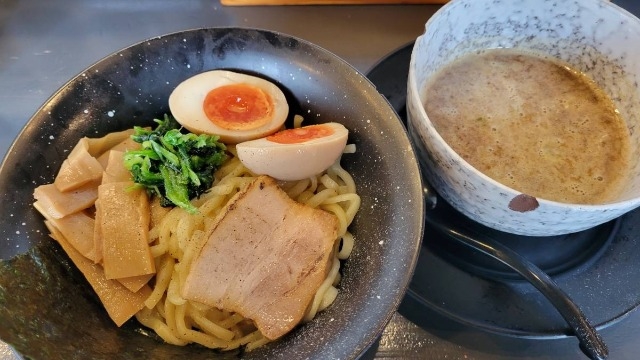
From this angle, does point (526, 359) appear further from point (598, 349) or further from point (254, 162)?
point (254, 162)

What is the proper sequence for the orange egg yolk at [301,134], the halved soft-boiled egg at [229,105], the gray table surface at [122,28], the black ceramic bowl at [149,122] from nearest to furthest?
the black ceramic bowl at [149,122]
the orange egg yolk at [301,134]
the halved soft-boiled egg at [229,105]
the gray table surface at [122,28]

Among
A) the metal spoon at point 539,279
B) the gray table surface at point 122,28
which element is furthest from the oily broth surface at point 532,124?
the gray table surface at point 122,28

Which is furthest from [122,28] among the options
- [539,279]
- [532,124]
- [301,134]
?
[539,279]

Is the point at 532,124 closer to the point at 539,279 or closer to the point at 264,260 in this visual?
the point at 539,279

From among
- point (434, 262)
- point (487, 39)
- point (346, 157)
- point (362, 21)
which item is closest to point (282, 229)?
point (346, 157)

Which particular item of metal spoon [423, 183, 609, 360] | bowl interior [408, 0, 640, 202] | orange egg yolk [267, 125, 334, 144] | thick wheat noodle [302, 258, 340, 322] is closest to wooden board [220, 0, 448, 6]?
bowl interior [408, 0, 640, 202]

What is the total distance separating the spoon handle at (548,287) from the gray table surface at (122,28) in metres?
0.92

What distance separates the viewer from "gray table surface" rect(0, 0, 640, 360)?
6.63ft

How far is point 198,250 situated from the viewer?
4.27ft

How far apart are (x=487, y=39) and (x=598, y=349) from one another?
0.96 m

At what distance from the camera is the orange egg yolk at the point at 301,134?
1377 millimetres

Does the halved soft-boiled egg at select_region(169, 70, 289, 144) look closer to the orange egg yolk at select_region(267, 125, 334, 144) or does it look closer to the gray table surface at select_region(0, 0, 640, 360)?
the orange egg yolk at select_region(267, 125, 334, 144)

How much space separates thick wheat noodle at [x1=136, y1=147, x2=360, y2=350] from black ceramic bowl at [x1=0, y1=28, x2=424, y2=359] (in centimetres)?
3

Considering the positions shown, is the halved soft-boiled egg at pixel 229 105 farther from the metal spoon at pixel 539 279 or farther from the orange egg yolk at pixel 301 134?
the metal spoon at pixel 539 279
